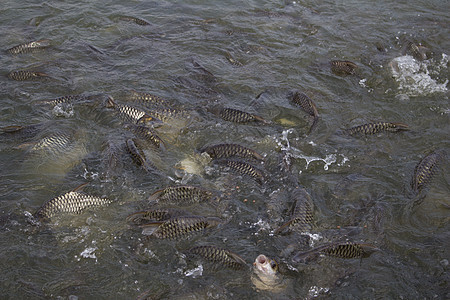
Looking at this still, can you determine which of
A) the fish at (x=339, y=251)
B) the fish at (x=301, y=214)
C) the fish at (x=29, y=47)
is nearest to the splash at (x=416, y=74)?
the fish at (x=301, y=214)

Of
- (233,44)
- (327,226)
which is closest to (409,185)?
(327,226)

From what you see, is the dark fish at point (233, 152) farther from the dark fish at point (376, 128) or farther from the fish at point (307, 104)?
the dark fish at point (376, 128)

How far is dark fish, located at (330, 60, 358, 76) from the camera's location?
8.15 metres

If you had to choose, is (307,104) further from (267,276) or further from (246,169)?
(267,276)

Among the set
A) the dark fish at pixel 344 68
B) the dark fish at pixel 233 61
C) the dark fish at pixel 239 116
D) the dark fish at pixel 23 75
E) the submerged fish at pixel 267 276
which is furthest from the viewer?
the dark fish at pixel 233 61

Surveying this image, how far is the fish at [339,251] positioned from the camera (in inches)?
176

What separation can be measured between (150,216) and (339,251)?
225cm

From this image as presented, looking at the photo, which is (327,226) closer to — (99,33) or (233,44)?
(233,44)

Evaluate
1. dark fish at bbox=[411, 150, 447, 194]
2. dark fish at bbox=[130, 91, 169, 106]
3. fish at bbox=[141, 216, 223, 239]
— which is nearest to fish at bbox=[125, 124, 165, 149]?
dark fish at bbox=[130, 91, 169, 106]

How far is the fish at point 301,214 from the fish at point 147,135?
219cm

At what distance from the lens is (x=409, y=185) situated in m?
5.68

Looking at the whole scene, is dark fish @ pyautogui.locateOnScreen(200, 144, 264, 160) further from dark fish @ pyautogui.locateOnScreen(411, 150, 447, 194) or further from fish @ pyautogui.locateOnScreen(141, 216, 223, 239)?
dark fish @ pyautogui.locateOnScreen(411, 150, 447, 194)

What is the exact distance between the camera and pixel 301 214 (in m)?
5.00

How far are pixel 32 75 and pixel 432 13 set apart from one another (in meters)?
9.77
